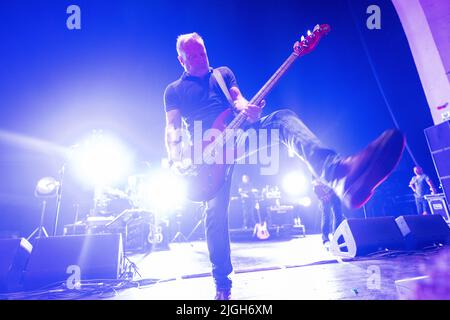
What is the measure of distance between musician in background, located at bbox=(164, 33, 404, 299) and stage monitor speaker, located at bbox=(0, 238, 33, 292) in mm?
1825

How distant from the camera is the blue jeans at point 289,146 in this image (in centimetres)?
164

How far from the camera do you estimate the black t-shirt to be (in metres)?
2.41

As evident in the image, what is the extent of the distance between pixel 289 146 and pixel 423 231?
2.92 metres

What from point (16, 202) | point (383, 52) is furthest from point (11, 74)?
point (383, 52)

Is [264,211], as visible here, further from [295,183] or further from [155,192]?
[155,192]

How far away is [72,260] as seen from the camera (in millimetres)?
2572

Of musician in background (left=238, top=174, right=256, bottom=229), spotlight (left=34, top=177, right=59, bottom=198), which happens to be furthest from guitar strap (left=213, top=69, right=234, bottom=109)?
musician in background (left=238, top=174, right=256, bottom=229)

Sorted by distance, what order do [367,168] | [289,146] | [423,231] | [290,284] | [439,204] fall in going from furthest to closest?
[439,204] < [423,231] < [290,284] < [289,146] < [367,168]

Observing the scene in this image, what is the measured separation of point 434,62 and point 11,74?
11921mm

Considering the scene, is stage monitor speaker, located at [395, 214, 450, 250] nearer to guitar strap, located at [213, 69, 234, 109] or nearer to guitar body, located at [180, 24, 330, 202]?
guitar body, located at [180, 24, 330, 202]

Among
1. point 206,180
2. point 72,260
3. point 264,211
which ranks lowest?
point 72,260

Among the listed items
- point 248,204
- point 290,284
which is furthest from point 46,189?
point 248,204

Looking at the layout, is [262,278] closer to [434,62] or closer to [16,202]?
[434,62]

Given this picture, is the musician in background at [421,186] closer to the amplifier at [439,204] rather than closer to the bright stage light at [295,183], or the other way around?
the amplifier at [439,204]
